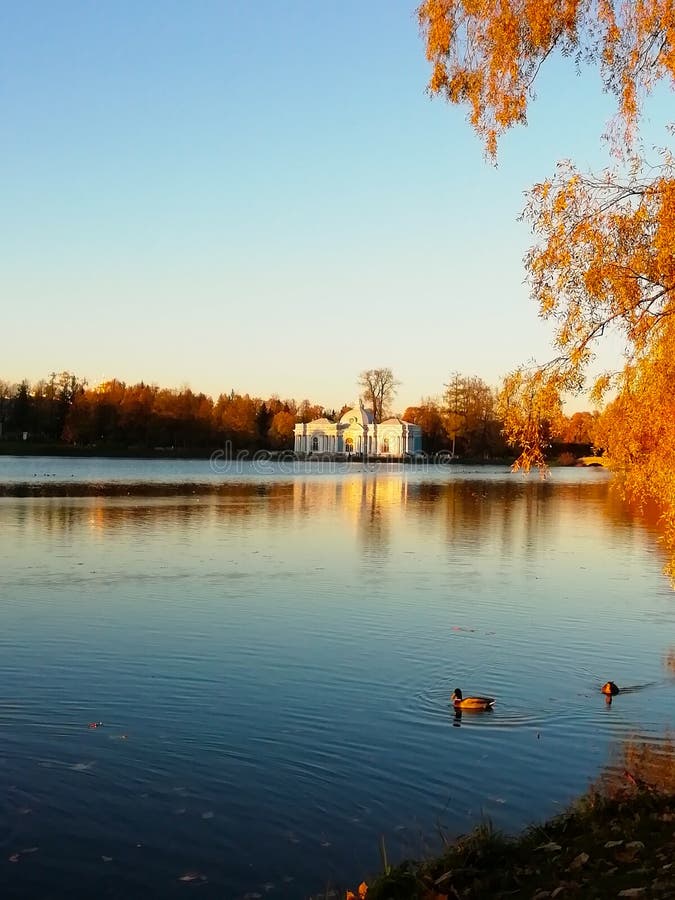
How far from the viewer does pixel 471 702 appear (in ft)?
41.2

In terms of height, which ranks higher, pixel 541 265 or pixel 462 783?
pixel 541 265

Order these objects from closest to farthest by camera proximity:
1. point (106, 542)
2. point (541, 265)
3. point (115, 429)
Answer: point (541, 265), point (106, 542), point (115, 429)

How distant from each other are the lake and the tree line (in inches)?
4000

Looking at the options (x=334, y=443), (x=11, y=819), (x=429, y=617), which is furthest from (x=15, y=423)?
(x=11, y=819)

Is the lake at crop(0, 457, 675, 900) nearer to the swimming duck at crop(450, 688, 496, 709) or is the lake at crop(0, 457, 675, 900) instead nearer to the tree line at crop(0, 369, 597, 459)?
the swimming duck at crop(450, 688, 496, 709)

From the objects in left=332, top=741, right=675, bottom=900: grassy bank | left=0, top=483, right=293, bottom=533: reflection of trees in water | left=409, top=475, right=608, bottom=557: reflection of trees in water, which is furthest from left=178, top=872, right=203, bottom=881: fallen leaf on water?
left=0, top=483, right=293, bottom=533: reflection of trees in water

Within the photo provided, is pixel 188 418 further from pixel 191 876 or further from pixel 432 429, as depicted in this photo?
pixel 191 876

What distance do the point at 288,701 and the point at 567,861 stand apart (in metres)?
6.09

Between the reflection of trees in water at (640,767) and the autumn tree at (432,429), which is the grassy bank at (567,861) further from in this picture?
the autumn tree at (432,429)

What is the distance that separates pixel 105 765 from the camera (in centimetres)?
1009

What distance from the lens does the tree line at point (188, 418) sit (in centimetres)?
12858

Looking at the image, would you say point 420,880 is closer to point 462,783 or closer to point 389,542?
point 462,783

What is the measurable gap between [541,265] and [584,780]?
607cm

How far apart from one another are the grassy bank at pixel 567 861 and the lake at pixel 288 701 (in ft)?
2.55
